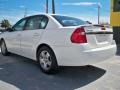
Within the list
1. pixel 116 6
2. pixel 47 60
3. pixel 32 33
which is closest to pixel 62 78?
pixel 47 60

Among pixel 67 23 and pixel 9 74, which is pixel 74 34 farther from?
pixel 9 74

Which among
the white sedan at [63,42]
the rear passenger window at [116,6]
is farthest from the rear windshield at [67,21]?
the rear passenger window at [116,6]

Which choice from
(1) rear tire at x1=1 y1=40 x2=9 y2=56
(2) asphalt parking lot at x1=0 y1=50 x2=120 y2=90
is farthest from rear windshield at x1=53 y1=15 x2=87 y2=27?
(1) rear tire at x1=1 y1=40 x2=9 y2=56

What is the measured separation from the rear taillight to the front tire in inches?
28.1

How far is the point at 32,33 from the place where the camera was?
6.71 m

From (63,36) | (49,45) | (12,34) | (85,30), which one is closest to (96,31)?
(85,30)

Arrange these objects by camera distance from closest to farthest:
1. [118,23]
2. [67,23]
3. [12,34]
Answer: [67,23] < [12,34] < [118,23]

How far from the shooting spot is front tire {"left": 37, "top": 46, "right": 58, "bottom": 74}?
5875mm

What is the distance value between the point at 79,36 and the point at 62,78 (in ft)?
3.62

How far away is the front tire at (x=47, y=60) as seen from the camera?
5.88 metres

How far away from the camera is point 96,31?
571 cm

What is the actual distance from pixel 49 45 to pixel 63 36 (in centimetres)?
51

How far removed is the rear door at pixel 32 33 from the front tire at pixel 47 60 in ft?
1.11

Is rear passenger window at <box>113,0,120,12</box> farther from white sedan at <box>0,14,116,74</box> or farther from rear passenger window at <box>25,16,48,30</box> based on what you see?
rear passenger window at <box>25,16,48,30</box>
